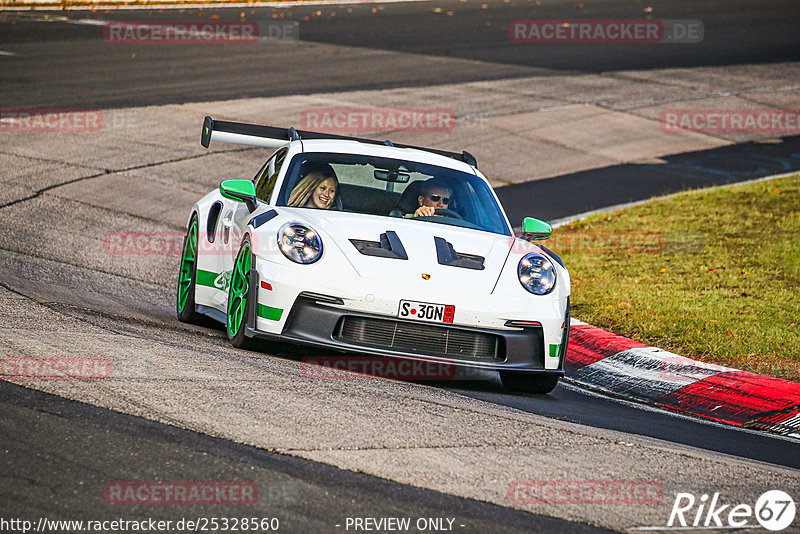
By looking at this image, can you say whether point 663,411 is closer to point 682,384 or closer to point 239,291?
point 682,384

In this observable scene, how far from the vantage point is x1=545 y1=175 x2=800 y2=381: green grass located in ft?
29.0

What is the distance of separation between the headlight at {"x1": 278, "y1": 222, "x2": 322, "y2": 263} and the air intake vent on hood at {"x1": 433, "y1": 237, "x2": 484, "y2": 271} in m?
0.75

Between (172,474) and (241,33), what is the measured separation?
78.8ft

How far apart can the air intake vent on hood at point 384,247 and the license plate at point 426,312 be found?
0.37 meters

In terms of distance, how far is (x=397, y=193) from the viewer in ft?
28.4

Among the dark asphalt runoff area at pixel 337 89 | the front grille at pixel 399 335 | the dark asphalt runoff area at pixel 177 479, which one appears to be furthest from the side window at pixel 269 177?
the dark asphalt runoff area at pixel 177 479

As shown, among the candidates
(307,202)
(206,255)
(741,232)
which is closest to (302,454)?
(307,202)

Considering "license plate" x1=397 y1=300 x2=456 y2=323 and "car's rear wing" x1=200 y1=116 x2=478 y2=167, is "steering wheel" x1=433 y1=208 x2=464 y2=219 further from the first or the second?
"license plate" x1=397 y1=300 x2=456 y2=323

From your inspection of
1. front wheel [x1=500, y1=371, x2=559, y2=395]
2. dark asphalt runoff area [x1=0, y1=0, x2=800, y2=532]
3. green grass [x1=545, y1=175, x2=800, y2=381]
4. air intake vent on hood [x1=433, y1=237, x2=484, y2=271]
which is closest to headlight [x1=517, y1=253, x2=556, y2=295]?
air intake vent on hood [x1=433, y1=237, x2=484, y2=271]

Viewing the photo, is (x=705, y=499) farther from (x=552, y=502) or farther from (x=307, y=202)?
(x=307, y=202)

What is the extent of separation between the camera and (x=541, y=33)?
29.7 metres

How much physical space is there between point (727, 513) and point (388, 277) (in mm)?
2626

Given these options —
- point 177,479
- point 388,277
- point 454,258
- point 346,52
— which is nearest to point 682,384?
point 454,258

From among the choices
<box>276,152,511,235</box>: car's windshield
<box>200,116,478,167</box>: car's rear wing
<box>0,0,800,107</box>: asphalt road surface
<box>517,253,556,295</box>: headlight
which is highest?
<box>0,0,800,107</box>: asphalt road surface
